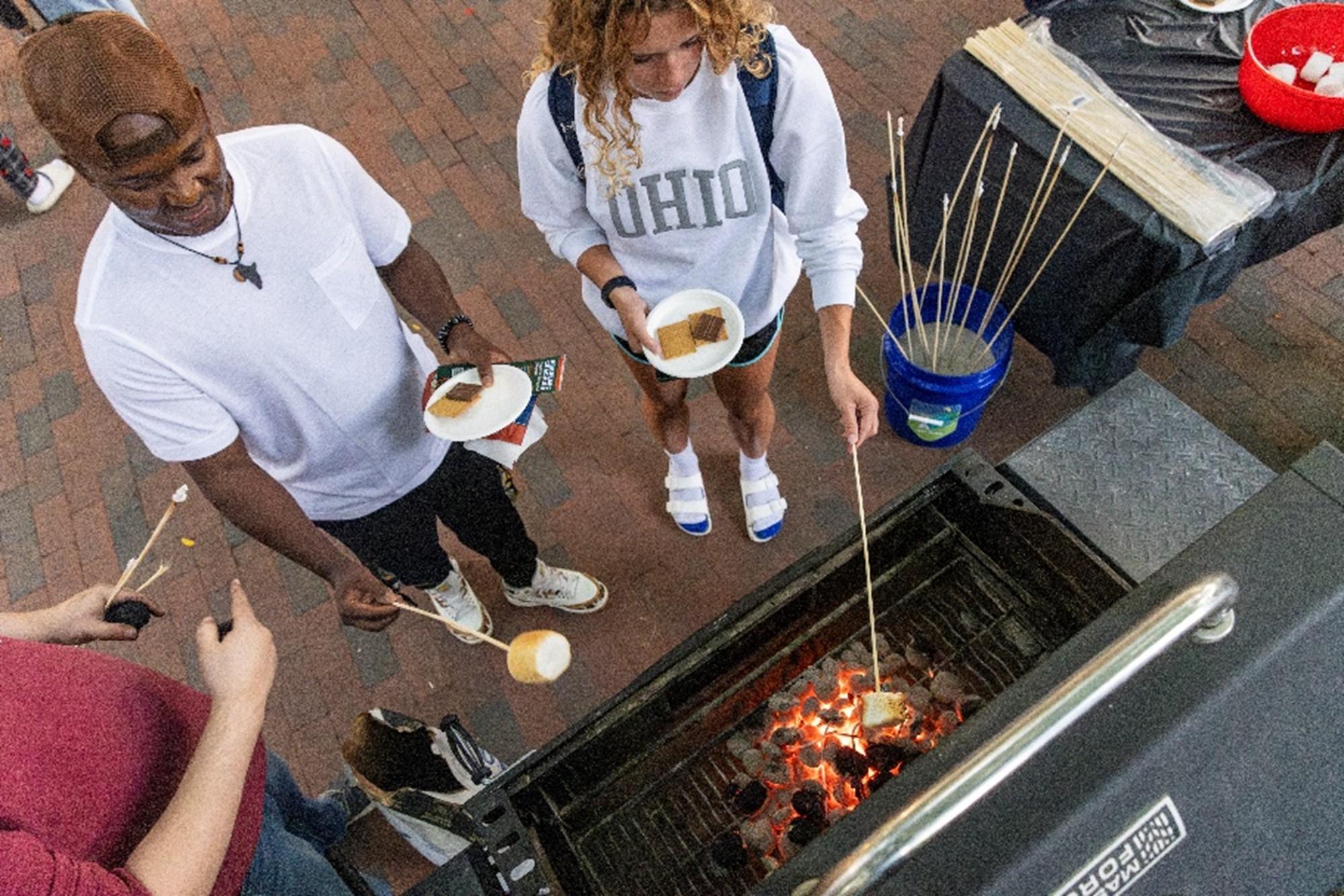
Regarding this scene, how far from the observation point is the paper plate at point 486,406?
2107mm

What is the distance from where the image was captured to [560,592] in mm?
3041

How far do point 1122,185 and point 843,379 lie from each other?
124cm

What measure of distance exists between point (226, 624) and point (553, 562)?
62.2 inches

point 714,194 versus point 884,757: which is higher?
point 714,194

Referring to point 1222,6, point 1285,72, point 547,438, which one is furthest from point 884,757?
point 1222,6

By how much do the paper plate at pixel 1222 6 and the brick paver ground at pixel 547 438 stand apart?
1.19 m

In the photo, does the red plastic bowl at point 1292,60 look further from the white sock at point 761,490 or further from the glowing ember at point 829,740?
the glowing ember at point 829,740

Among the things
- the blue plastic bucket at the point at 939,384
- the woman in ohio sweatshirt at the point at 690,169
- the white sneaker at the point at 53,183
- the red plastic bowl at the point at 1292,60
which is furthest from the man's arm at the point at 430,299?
the white sneaker at the point at 53,183

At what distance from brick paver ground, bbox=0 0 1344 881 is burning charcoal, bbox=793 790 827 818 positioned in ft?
3.80

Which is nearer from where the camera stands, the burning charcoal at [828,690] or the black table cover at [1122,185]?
the burning charcoal at [828,690]

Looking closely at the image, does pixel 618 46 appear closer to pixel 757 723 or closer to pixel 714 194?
pixel 714 194

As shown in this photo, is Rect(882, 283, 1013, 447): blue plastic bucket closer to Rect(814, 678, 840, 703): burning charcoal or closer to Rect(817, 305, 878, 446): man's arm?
Rect(817, 305, 878, 446): man's arm

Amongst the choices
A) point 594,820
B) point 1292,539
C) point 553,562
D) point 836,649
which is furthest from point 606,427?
point 1292,539

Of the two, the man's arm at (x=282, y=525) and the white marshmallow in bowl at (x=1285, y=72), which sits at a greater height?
the white marshmallow in bowl at (x=1285, y=72)
